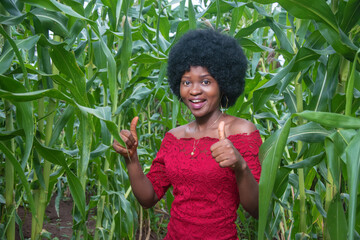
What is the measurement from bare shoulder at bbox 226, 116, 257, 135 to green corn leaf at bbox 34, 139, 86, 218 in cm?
50

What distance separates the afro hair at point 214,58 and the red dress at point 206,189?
19 centimetres

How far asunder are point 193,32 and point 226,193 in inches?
22.0

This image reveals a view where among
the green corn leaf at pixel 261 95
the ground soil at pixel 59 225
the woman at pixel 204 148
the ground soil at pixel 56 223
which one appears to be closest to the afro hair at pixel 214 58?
the woman at pixel 204 148

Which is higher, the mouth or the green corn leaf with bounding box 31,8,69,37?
the green corn leaf with bounding box 31,8,69,37

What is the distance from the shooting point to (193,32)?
1.33 meters

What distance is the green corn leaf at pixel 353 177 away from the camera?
2.01 feet

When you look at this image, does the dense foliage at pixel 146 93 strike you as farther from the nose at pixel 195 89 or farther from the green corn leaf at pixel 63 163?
the nose at pixel 195 89

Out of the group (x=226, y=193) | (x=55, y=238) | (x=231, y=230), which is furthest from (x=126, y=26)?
(x=55, y=238)

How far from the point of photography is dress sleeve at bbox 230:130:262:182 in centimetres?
114

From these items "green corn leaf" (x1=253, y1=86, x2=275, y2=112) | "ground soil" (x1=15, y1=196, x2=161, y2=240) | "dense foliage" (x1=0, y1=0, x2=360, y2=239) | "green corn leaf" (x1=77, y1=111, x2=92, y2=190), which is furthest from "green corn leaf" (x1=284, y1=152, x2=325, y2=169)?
"ground soil" (x1=15, y1=196, x2=161, y2=240)

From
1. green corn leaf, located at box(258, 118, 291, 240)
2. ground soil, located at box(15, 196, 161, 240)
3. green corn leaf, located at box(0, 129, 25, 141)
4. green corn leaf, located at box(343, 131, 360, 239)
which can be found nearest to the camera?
green corn leaf, located at box(343, 131, 360, 239)

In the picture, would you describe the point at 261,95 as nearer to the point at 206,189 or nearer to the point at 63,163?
the point at 206,189

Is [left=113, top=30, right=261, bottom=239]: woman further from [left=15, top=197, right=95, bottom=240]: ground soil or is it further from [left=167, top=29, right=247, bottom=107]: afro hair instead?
[left=15, top=197, right=95, bottom=240]: ground soil

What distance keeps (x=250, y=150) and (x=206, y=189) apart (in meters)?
0.18
